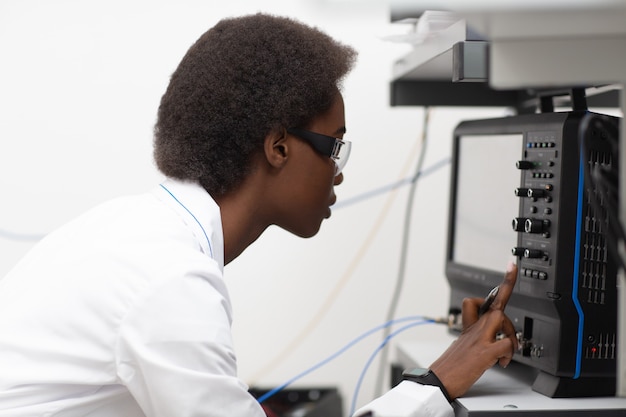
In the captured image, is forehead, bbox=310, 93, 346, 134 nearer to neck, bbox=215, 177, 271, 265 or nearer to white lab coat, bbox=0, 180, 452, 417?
neck, bbox=215, 177, 271, 265

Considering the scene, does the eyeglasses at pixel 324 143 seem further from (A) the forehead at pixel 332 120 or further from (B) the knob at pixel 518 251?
(B) the knob at pixel 518 251

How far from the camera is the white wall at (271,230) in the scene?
2.01m

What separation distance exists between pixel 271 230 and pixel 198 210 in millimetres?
873

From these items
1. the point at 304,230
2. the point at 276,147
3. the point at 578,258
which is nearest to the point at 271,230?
the point at 304,230

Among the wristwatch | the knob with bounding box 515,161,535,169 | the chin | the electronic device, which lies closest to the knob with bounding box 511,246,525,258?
the electronic device

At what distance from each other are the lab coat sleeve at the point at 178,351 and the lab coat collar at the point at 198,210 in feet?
0.48

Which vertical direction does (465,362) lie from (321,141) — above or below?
below

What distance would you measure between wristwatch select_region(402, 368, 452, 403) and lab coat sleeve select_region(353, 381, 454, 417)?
1 centimetres

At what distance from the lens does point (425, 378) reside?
113 cm

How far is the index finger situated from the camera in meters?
1.16

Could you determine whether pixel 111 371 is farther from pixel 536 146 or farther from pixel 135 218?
pixel 536 146

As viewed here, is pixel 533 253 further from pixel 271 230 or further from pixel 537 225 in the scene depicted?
pixel 271 230

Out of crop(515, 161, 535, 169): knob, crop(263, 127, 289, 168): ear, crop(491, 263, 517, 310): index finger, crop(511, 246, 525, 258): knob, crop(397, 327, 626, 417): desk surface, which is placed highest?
crop(263, 127, 289, 168): ear

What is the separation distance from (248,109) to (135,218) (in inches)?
9.6
